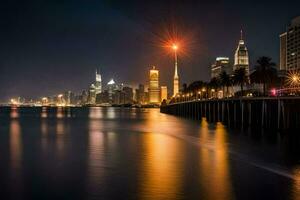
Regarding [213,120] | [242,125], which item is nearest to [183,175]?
[242,125]

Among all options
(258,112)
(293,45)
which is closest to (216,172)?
(258,112)

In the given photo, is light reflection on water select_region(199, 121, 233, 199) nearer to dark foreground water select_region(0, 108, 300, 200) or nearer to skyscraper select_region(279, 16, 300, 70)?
dark foreground water select_region(0, 108, 300, 200)

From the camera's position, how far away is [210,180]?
22188 millimetres

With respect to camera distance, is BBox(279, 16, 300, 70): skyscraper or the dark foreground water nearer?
the dark foreground water

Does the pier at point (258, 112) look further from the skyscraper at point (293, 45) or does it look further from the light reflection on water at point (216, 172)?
the skyscraper at point (293, 45)

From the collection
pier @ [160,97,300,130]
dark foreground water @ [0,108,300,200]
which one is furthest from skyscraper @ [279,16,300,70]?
dark foreground water @ [0,108,300,200]

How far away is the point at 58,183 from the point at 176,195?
6.50 metres

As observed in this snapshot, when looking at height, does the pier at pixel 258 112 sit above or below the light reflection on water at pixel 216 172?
above

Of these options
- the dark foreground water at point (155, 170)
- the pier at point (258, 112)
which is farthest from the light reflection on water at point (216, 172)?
the pier at point (258, 112)

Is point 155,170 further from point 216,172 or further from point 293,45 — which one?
point 293,45

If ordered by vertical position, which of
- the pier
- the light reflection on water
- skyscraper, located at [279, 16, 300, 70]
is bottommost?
the light reflection on water

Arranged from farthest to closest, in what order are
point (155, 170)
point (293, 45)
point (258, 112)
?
1. point (293, 45)
2. point (258, 112)
3. point (155, 170)

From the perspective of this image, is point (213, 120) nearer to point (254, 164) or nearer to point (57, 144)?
point (57, 144)

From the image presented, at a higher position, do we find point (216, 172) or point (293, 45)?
point (293, 45)
